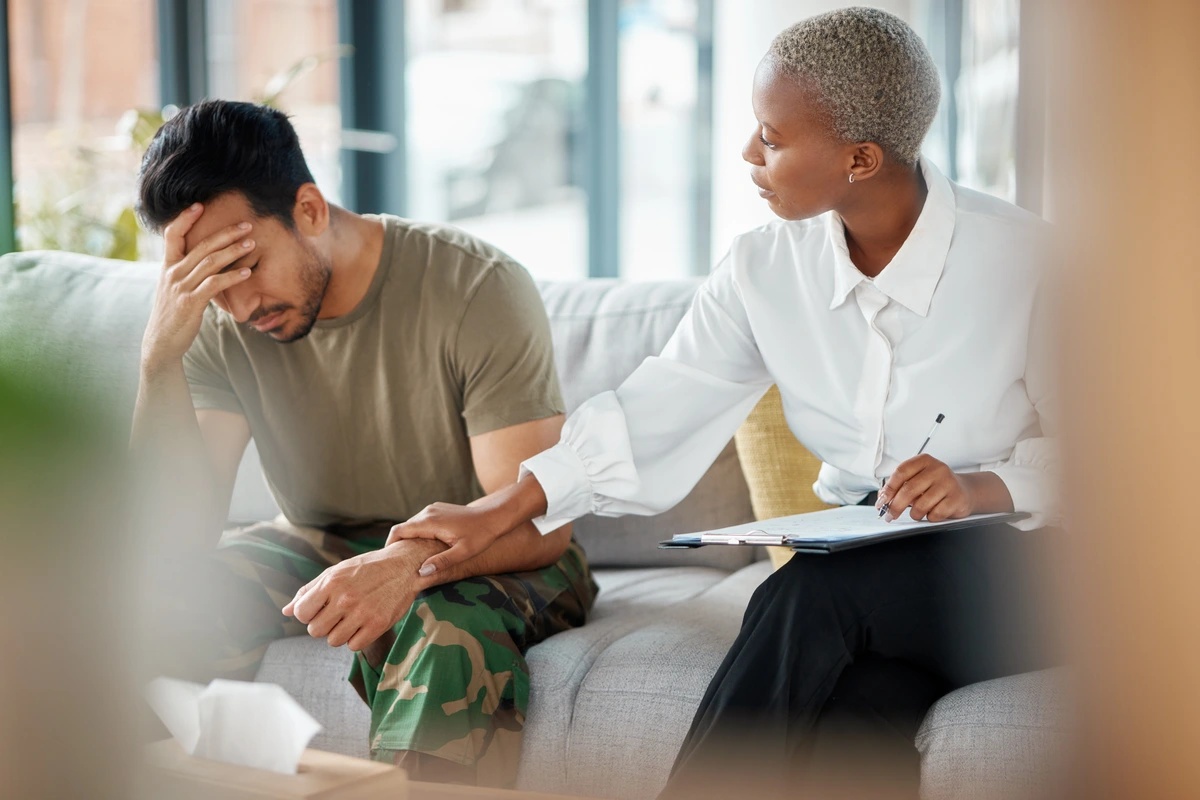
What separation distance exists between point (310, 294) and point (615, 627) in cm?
60

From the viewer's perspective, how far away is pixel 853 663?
122cm

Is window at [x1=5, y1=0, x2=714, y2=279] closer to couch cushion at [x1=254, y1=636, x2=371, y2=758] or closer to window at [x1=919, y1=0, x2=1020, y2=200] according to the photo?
window at [x1=919, y1=0, x2=1020, y2=200]

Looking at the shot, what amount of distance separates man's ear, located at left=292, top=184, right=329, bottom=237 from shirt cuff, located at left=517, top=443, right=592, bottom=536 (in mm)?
460

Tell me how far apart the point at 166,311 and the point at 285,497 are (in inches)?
13.5

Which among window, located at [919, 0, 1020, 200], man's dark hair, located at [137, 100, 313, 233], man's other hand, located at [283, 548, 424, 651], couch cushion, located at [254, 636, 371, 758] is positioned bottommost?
couch cushion, located at [254, 636, 371, 758]

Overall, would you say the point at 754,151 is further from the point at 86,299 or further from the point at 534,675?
the point at 86,299

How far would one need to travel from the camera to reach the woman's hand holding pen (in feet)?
4.08

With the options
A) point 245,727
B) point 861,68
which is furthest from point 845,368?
point 245,727

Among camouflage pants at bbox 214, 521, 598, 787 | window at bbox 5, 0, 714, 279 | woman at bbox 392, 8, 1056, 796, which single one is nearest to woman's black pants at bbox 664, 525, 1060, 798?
woman at bbox 392, 8, 1056, 796

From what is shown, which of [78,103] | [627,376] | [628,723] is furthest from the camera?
[78,103]

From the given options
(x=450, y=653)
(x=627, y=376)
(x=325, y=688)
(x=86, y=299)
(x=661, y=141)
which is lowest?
(x=325, y=688)

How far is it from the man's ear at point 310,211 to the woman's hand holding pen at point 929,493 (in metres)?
0.82

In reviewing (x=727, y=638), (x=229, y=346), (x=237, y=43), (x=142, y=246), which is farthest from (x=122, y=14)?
(x=727, y=638)

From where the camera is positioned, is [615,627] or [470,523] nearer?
[470,523]
